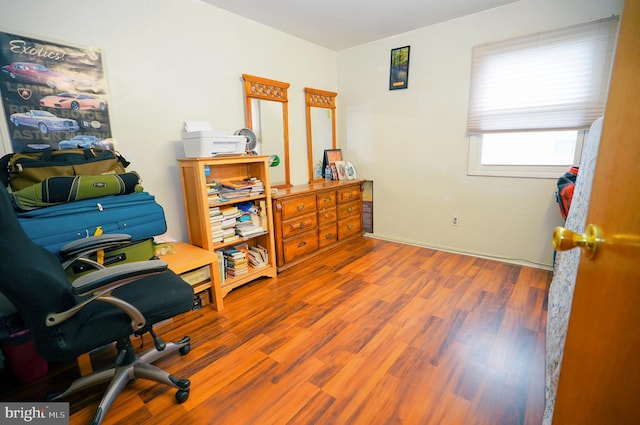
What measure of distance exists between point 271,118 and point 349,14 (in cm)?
122

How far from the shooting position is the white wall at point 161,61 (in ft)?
6.25

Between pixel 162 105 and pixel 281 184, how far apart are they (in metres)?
1.42

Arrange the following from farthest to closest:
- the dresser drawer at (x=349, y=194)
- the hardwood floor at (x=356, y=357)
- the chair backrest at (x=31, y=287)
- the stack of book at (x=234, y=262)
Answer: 1. the dresser drawer at (x=349, y=194)
2. the stack of book at (x=234, y=262)
3. the hardwood floor at (x=356, y=357)
4. the chair backrest at (x=31, y=287)

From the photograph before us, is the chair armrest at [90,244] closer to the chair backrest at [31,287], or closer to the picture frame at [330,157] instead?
the chair backrest at [31,287]

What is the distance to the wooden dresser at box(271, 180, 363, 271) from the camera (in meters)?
2.89

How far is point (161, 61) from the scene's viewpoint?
231 centimetres

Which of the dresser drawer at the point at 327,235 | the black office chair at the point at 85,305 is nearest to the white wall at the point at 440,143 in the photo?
the dresser drawer at the point at 327,235

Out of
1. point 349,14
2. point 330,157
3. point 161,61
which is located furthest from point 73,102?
point 330,157

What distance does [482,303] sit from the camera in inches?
89.7

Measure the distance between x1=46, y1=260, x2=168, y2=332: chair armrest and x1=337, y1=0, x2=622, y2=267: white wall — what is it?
2.94 metres

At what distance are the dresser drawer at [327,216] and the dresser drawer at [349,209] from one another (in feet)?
0.31

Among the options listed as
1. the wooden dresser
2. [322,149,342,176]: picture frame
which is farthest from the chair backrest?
[322,149,342,176]: picture frame

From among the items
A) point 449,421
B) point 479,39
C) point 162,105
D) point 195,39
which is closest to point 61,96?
point 162,105

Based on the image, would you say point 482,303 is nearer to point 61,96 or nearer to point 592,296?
point 592,296
